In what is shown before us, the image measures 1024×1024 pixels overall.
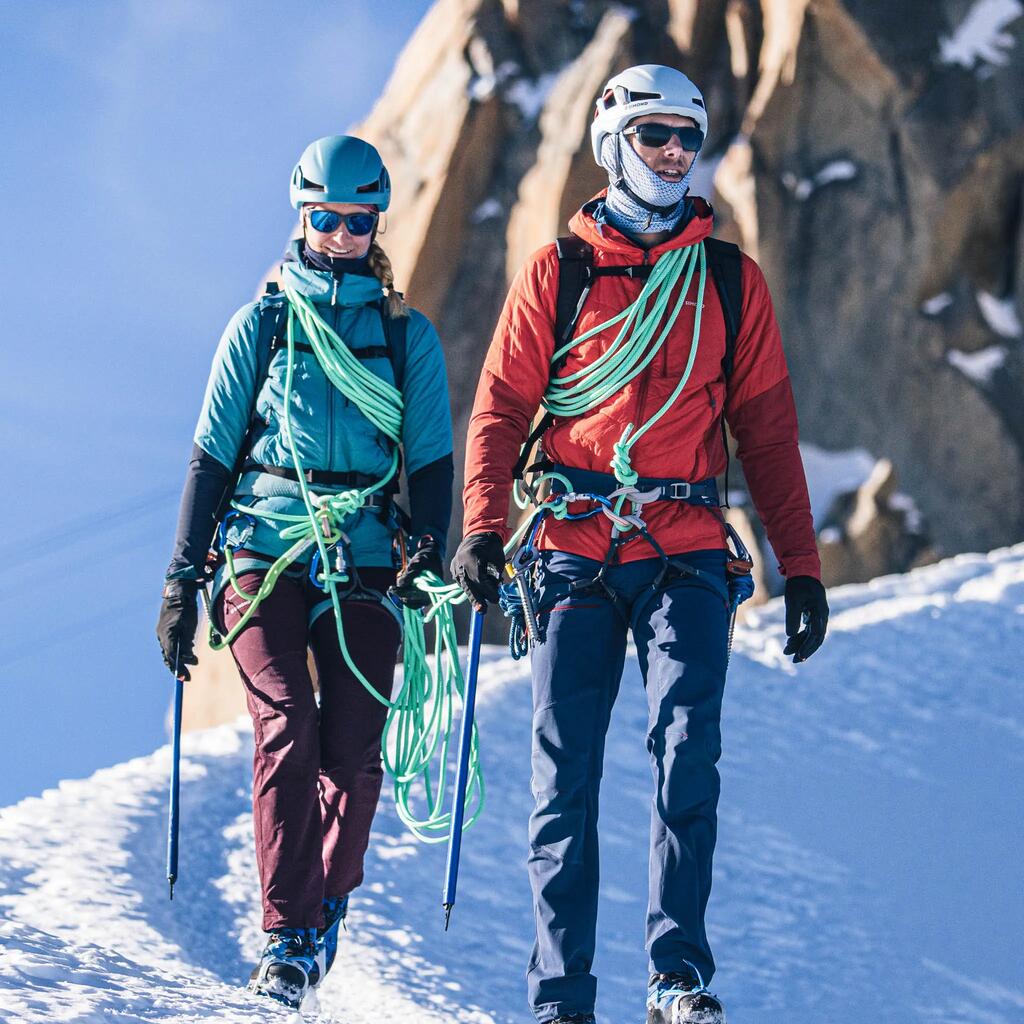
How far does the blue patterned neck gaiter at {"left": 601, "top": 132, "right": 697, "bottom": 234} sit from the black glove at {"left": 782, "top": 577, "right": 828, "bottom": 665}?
112 centimetres

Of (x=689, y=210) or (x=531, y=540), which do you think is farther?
(x=689, y=210)

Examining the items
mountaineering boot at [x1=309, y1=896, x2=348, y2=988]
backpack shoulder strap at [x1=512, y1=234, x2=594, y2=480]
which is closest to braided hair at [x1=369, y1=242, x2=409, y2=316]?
backpack shoulder strap at [x1=512, y1=234, x2=594, y2=480]

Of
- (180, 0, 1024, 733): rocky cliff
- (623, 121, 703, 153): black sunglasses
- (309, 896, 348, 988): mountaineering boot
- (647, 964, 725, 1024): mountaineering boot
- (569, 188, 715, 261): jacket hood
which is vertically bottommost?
(647, 964, 725, 1024): mountaineering boot

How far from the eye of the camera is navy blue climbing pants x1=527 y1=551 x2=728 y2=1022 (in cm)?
339

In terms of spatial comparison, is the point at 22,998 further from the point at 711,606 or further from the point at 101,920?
the point at 101,920

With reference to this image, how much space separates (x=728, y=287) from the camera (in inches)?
159

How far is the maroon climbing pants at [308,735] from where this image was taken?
4055 millimetres

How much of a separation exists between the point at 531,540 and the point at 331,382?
100 cm

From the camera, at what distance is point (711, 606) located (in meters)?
3.71

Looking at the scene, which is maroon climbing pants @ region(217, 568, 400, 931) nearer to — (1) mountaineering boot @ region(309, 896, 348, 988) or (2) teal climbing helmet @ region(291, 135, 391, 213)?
(1) mountaineering boot @ region(309, 896, 348, 988)

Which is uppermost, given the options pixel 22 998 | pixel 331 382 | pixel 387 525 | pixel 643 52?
pixel 643 52

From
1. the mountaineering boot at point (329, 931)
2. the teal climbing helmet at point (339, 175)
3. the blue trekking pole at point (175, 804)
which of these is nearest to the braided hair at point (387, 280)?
the teal climbing helmet at point (339, 175)

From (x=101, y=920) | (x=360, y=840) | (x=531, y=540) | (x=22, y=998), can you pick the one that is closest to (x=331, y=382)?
Result: (x=531, y=540)

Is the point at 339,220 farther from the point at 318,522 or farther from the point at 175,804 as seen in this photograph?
the point at 175,804
